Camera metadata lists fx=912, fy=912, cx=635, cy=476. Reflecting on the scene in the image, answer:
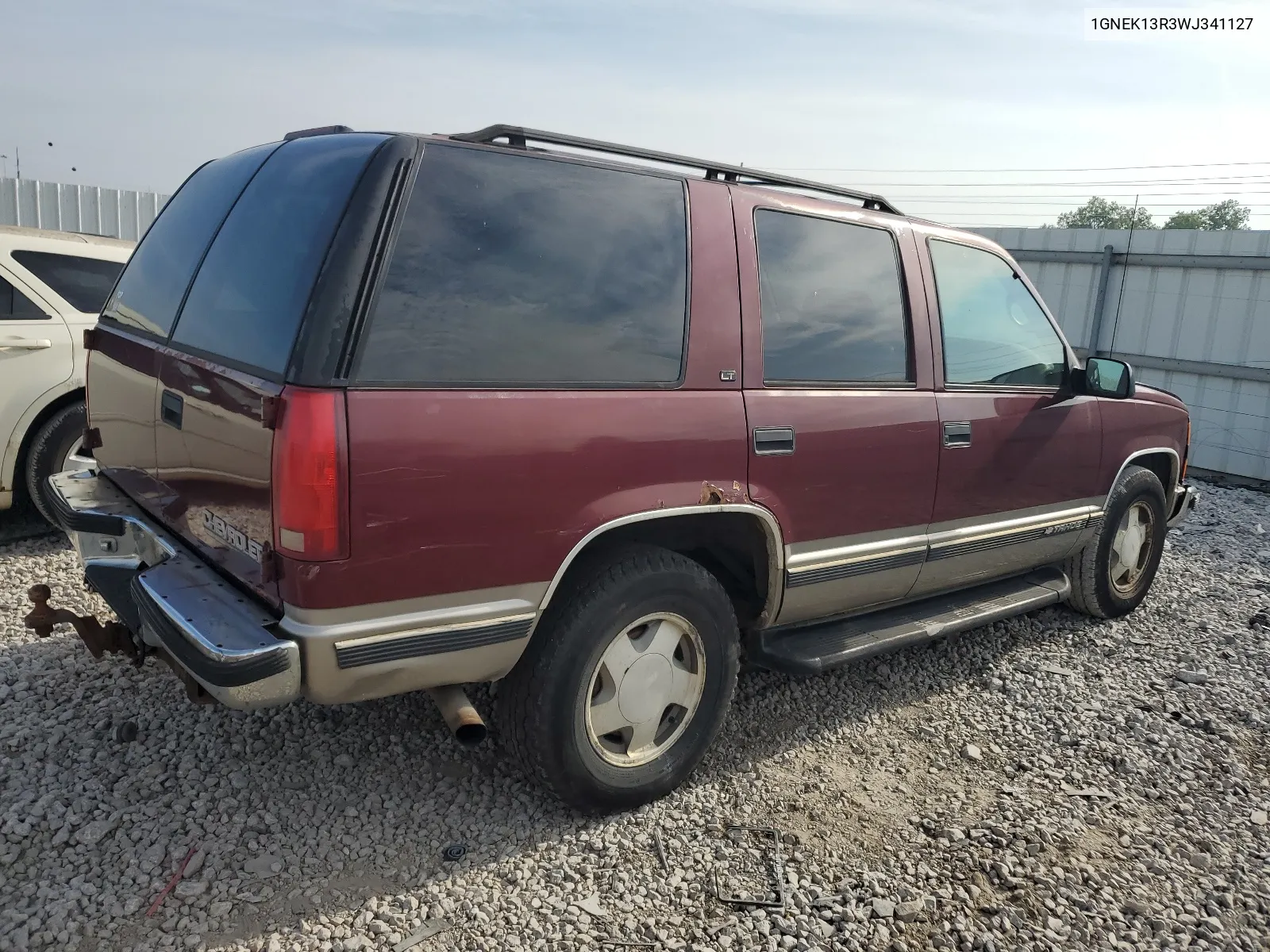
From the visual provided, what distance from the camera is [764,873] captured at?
277 cm

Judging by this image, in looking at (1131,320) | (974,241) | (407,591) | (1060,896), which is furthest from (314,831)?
(1131,320)

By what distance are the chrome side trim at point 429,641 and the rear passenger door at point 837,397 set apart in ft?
3.05

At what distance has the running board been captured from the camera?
3.28 metres

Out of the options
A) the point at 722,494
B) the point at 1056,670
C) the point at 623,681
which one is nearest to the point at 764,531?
the point at 722,494

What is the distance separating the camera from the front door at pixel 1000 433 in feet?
12.1

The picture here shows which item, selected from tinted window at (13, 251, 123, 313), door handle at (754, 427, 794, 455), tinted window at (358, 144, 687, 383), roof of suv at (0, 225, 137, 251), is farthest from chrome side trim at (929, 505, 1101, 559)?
roof of suv at (0, 225, 137, 251)

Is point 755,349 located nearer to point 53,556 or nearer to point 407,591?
point 407,591

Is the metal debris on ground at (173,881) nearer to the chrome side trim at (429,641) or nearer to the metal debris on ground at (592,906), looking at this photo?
the chrome side trim at (429,641)

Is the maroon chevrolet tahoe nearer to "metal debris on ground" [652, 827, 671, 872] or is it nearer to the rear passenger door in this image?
the rear passenger door

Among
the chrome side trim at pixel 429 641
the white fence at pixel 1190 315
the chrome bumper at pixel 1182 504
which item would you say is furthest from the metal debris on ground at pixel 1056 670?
the white fence at pixel 1190 315

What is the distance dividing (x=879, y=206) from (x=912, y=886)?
2.58 meters

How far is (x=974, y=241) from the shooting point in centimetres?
406

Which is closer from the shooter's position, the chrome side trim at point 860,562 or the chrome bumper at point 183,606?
the chrome bumper at point 183,606

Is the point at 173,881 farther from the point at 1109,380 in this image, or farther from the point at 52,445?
the point at 1109,380
